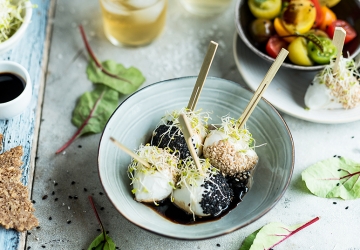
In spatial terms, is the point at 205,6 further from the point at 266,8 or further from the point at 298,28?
the point at 298,28

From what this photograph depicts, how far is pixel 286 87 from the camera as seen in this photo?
2.11 metres

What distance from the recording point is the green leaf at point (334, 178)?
71.1 inches

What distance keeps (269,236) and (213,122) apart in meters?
0.54

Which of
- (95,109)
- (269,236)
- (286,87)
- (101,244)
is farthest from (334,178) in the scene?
(95,109)

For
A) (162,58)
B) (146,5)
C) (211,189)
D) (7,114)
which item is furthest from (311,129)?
(7,114)

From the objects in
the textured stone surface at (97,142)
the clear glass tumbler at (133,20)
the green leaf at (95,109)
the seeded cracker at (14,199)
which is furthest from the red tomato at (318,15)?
the seeded cracker at (14,199)

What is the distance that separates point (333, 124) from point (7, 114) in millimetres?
1485

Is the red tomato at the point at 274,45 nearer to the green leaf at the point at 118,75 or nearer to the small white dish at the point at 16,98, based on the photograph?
the green leaf at the point at 118,75

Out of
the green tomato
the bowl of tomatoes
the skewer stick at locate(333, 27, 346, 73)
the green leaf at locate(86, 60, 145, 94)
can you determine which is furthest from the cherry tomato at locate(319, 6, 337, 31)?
the green leaf at locate(86, 60, 145, 94)

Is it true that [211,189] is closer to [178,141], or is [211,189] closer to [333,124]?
[178,141]

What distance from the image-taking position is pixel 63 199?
5.98 ft

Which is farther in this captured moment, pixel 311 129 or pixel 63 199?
pixel 311 129

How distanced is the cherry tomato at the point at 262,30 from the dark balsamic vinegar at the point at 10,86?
1.12 m

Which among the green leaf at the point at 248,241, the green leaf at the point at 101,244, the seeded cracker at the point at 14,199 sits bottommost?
the green leaf at the point at 101,244
